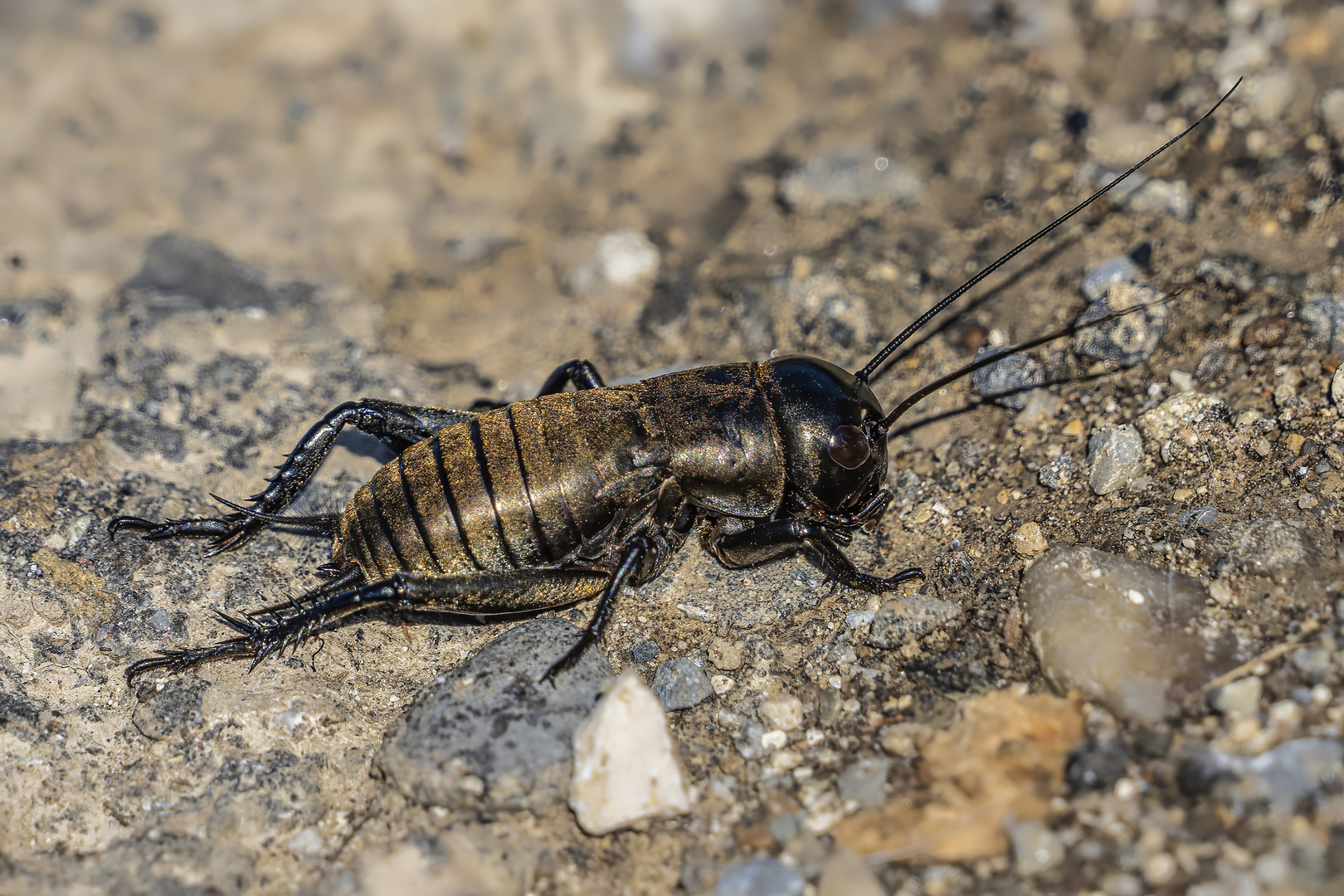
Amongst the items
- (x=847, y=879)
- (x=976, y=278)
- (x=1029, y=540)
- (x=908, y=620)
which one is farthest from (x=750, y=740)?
(x=976, y=278)

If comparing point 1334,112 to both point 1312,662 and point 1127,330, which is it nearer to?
point 1127,330

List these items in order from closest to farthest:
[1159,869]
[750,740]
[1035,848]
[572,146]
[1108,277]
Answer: [1159,869]
[1035,848]
[750,740]
[1108,277]
[572,146]

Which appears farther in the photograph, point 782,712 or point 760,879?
point 782,712

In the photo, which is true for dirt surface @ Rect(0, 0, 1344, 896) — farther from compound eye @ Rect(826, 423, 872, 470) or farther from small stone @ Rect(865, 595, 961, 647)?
compound eye @ Rect(826, 423, 872, 470)

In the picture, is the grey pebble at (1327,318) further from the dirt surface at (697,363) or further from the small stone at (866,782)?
the small stone at (866,782)

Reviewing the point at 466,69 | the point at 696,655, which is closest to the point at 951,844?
the point at 696,655

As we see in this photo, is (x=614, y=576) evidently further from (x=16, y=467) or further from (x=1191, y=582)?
(x=16, y=467)

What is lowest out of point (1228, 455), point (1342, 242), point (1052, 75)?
point (1228, 455)
